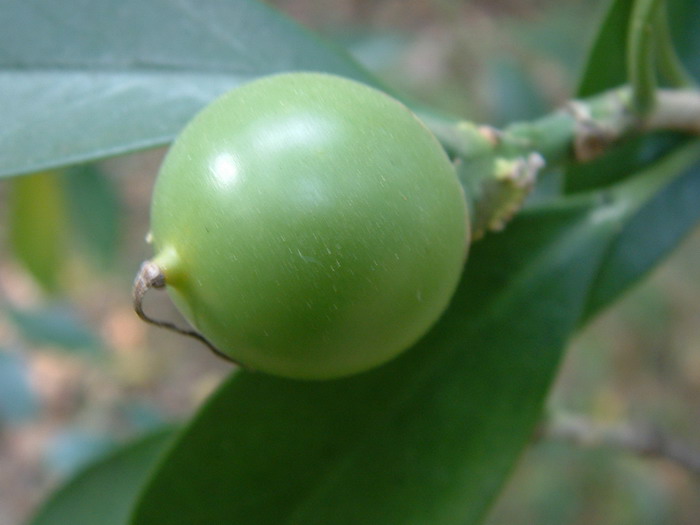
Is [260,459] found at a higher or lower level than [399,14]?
higher

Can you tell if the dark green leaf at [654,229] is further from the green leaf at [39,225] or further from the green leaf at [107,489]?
the green leaf at [39,225]

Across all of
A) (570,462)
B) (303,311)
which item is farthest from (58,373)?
(303,311)

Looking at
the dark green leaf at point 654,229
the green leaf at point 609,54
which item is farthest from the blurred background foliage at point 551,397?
the green leaf at point 609,54

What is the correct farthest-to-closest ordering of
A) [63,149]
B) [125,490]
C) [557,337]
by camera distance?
[125,490]
[557,337]
[63,149]

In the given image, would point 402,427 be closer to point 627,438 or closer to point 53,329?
point 627,438

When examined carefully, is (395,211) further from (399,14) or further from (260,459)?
(399,14)

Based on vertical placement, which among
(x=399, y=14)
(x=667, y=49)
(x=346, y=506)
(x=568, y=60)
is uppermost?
(x=667, y=49)

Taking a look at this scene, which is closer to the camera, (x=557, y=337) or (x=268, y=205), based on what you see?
(x=268, y=205)
